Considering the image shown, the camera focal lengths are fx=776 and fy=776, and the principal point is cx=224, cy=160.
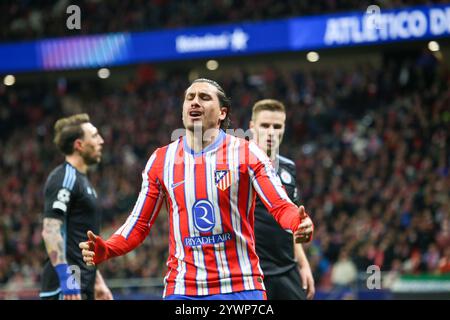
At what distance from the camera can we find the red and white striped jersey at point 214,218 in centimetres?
409

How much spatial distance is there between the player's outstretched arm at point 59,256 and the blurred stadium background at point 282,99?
5907 millimetres

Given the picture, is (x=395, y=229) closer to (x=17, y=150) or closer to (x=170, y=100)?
(x=170, y=100)

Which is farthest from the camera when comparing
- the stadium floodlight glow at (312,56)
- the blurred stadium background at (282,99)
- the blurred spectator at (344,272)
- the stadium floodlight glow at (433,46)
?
the stadium floodlight glow at (312,56)

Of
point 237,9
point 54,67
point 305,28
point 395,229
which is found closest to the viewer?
point 395,229

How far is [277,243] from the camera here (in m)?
6.09

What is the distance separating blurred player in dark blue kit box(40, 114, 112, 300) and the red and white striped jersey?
185 cm

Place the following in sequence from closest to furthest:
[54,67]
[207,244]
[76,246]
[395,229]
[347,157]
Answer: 1. [207,244]
2. [76,246]
3. [395,229]
4. [347,157]
5. [54,67]

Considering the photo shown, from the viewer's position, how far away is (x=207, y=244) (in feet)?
13.5

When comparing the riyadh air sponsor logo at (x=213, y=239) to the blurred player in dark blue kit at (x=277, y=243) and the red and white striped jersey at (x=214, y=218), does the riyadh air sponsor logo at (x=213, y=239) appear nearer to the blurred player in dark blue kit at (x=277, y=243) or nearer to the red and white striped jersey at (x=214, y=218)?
the red and white striped jersey at (x=214, y=218)

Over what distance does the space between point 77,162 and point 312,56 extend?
1504 centimetres

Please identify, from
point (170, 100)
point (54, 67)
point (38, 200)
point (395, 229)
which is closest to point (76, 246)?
point (395, 229)

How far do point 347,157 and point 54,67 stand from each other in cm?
944

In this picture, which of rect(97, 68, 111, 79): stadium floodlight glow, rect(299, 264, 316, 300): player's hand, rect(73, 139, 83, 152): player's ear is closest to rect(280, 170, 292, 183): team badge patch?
rect(299, 264, 316, 300): player's hand

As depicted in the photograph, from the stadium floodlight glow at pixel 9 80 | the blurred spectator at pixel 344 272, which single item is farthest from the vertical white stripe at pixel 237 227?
the stadium floodlight glow at pixel 9 80
